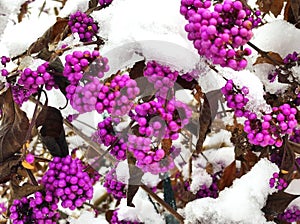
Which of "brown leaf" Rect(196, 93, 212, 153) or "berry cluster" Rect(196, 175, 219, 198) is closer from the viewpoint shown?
"brown leaf" Rect(196, 93, 212, 153)

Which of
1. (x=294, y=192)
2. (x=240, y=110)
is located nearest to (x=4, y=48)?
(x=240, y=110)

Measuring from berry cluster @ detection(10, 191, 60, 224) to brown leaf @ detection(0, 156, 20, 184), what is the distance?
4cm

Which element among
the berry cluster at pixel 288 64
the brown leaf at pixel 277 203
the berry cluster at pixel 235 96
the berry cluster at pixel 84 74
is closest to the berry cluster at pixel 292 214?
the brown leaf at pixel 277 203

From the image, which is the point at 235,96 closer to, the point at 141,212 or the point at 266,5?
the point at 266,5

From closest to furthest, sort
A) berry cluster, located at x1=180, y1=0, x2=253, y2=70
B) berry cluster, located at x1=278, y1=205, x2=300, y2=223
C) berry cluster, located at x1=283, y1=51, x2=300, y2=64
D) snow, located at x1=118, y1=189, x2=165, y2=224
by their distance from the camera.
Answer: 1. berry cluster, located at x1=180, y1=0, x2=253, y2=70
2. berry cluster, located at x1=283, y1=51, x2=300, y2=64
3. berry cluster, located at x1=278, y1=205, x2=300, y2=223
4. snow, located at x1=118, y1=189, x2=165, y2=224

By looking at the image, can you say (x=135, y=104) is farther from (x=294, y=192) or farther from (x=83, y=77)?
(x=294, y=192)

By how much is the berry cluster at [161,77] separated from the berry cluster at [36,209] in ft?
0.69

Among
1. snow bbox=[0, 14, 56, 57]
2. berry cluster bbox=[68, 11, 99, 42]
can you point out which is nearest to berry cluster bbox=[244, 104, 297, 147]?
berry cluster bbox=[68, 11, 99, 42]

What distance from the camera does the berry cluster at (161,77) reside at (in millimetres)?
660

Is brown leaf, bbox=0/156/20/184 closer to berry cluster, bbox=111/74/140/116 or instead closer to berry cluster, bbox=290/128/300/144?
berry cluster, bbox=111/74/140/116

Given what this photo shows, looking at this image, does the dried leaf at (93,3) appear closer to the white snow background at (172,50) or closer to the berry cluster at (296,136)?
the white snow background at (172,50)

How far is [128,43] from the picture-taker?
71 centimetres

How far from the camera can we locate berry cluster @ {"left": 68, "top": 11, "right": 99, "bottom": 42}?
760mm

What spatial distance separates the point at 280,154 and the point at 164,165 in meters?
0.23
